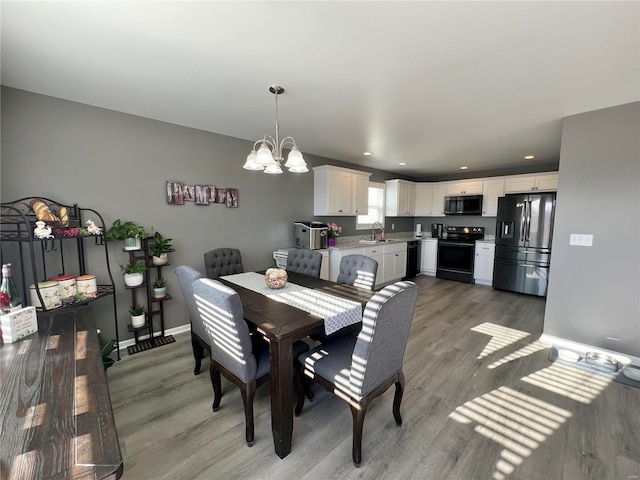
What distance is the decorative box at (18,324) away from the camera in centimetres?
132

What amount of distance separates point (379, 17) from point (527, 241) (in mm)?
4482

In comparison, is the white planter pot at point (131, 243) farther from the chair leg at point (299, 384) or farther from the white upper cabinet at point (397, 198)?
the white upper cabinet at point (397, 198)

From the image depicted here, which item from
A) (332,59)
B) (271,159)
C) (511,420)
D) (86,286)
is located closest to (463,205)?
(511,420)

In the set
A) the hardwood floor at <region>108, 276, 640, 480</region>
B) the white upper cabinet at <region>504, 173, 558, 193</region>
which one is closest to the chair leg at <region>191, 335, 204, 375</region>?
the hardwood floor at <region>108, 276, 640, 480</region>

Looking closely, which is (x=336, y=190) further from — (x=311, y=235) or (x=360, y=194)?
(x=311, y=235)

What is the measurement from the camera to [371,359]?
144 centimetres

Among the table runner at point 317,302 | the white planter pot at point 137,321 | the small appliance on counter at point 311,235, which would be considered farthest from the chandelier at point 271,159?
the white planter pot at point 137,321

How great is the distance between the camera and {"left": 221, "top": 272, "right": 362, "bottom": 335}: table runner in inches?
67.5

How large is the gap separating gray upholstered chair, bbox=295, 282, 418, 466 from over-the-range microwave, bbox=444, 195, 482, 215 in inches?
192

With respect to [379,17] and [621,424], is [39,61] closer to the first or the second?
[379,17]

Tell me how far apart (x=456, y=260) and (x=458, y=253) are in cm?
16

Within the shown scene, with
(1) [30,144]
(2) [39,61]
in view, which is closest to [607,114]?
(2) [39,61]

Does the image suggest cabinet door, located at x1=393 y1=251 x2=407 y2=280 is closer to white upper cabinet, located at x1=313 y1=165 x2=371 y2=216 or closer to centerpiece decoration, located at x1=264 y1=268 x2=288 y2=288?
white upper cabinet, located at x1=313 y1=165 x2=371 y2=216

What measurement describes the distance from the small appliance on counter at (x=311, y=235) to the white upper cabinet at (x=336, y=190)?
435mm
